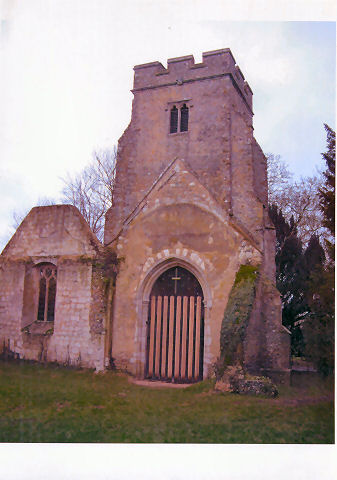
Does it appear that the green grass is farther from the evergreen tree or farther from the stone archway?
the stone archway

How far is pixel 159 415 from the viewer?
7.40 meters

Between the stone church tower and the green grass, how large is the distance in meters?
1.37

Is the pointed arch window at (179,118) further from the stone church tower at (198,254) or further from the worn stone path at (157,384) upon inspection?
the worn stone path at (157,384)

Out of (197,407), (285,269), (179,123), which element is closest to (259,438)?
(197,407)

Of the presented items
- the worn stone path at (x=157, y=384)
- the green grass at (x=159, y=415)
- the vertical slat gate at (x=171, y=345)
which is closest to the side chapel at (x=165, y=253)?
the vertical slat gate at (x=171, y=345)

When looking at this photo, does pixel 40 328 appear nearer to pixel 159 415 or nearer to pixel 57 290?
pixel 57 290

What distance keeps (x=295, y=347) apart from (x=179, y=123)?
26.9 feet

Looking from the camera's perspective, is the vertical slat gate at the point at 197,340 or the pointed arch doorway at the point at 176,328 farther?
the pointed arch doorway at the point at 176,328

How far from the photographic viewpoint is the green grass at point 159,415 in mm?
6574

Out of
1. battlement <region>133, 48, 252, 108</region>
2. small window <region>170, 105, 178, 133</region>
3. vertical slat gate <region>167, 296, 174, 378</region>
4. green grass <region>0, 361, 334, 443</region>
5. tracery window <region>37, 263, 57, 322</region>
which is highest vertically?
battlement <region>133, 48, 252, 108</region>

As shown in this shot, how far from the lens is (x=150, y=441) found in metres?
6.55


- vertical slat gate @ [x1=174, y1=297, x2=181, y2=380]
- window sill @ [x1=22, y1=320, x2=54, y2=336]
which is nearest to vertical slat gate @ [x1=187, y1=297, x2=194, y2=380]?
vertical slat gate @ [x1=174, y1=297, x2=181, y2=380]

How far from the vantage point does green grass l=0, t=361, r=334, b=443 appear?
6.57m

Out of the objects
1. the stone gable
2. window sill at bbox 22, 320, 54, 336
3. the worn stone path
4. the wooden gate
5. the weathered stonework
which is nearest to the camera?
the worn stone path
